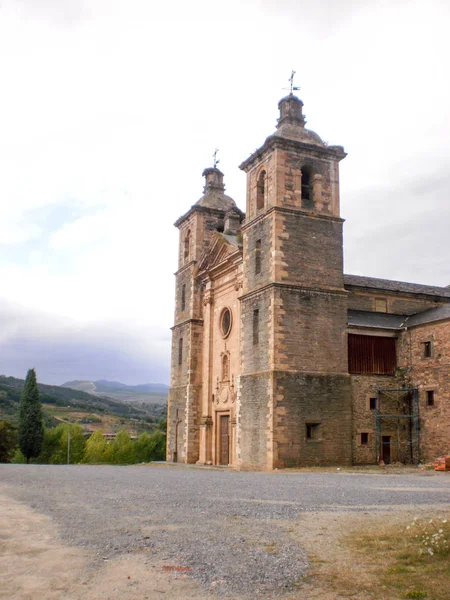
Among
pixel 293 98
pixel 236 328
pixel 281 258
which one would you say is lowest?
pixel 236 328

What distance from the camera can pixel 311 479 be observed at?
61.7 feet

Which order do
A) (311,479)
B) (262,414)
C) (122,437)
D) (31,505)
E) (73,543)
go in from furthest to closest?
(122,437) < (262,414) < (311,479) < (31,505) < (73,543)

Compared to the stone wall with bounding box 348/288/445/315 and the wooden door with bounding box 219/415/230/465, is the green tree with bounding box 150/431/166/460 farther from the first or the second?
the stone wall with bounding box 348/288/445/315

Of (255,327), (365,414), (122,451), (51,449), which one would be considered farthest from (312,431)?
(51,449)

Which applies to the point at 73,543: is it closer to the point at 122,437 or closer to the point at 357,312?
the point at 357,312

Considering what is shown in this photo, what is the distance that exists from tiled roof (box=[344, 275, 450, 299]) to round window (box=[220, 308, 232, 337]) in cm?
646

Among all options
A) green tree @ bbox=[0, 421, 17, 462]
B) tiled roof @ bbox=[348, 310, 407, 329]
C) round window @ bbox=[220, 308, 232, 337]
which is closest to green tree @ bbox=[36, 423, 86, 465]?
green tree @ bbox=[0, 421, 17, 462]

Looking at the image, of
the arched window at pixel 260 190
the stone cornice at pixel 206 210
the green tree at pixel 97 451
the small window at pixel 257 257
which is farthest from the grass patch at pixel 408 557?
the green tree at pixel 97 451

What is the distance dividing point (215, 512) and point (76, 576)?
472 cm

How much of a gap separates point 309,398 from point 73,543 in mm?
18024

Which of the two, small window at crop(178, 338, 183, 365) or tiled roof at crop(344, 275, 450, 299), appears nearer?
tiled roof at crop(344, 275, 450, 299)

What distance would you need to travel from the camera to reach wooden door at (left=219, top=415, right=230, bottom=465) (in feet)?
105

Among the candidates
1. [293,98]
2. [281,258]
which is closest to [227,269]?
[281,258]

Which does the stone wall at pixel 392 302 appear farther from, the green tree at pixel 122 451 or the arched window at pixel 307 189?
the green tree at pixel 122 451
